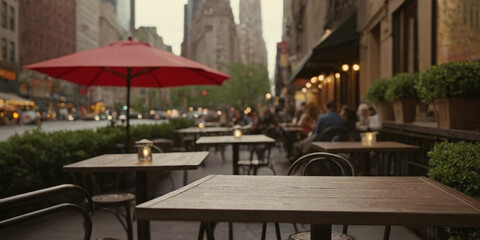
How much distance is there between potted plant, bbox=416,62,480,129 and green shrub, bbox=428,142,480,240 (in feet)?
4.18

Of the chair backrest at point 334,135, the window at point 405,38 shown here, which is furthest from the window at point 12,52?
the chair backrest at point 334,135

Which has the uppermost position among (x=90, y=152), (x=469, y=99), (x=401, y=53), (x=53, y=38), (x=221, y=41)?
(x=221, y=41)

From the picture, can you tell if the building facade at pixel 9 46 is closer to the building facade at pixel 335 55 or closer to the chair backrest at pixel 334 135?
the building facade at pixel 335 55

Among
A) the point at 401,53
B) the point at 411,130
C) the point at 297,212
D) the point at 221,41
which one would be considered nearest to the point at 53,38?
the point at 401,53

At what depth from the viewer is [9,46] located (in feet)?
177

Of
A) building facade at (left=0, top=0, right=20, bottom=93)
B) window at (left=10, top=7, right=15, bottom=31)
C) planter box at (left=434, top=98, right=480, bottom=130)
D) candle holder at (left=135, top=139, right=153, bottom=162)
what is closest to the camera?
candle holder at (left=135, top=139, right=153, bottom=162)

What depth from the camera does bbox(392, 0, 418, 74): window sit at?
10.5 meters

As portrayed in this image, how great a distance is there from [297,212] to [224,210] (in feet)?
1.10

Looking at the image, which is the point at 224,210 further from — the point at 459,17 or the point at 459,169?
the point at 459,17

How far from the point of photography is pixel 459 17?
7.82 meters

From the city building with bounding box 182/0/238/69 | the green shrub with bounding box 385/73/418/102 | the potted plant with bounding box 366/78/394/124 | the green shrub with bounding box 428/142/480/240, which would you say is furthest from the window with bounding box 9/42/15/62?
the city building with bounding box 182/0/238/69

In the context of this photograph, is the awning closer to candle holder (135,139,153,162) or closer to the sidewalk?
the sidewalk

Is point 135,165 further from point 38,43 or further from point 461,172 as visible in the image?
point 38,43

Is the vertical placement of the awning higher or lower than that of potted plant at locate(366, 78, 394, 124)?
higher
